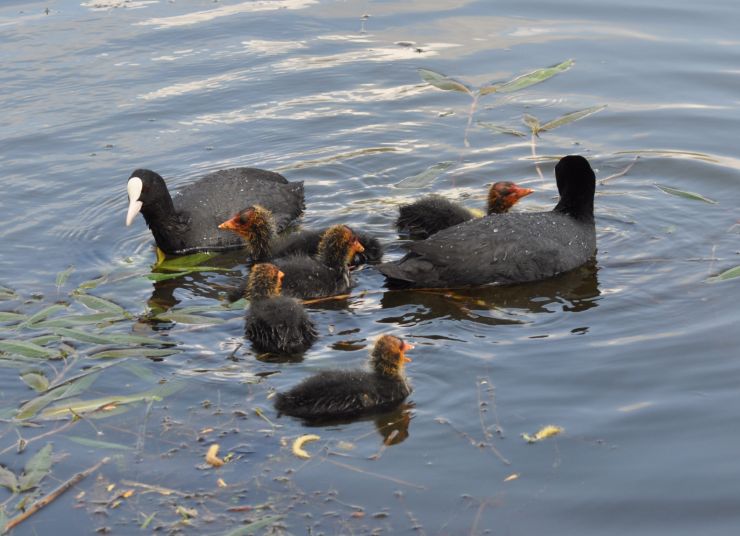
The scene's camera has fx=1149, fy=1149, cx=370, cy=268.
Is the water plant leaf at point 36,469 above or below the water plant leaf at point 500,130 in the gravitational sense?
below

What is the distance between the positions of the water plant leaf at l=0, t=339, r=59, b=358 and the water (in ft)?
0.28

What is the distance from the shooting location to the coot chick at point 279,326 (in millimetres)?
5445

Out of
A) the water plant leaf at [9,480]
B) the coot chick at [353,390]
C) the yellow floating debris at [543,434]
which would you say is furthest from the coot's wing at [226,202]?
the yellow floating debris at [543,434]

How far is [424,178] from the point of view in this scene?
25.1 ft

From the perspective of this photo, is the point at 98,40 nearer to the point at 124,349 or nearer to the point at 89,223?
the point at 89,223

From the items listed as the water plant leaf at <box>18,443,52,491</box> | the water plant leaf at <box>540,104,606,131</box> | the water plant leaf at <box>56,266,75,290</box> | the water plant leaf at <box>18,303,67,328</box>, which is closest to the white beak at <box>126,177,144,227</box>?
the water plant leaf at <box>56,266,75,290</box>

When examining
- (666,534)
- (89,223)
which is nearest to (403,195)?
(89,223)

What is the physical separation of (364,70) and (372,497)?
19.9 ft

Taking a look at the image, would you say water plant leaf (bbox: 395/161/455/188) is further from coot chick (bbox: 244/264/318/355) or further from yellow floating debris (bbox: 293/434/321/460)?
yellow floating debris (bbox: 293/434/321/460)

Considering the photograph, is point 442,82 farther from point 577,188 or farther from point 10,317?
point 10,317

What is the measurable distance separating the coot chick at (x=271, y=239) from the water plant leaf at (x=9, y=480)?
A: 99.6 inches

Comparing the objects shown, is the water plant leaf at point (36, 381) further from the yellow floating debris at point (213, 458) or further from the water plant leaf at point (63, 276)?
the water plant leaf at point (63, 276)

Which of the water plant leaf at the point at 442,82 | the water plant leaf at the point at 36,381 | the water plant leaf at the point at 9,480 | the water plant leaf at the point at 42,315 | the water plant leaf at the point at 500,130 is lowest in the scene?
the water plant leaf at the point at 9,480

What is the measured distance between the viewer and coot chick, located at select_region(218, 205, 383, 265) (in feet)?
22.0
